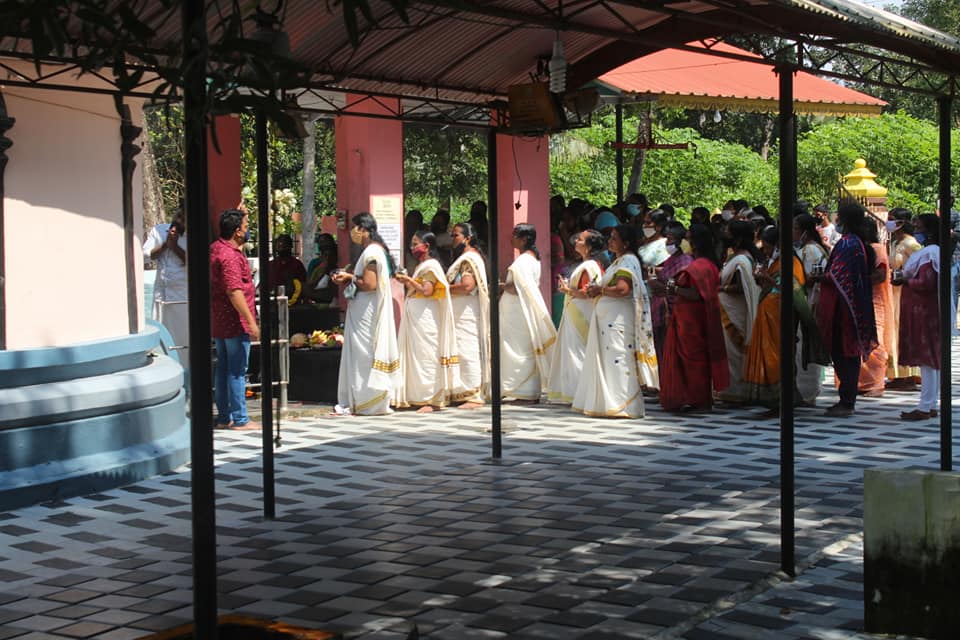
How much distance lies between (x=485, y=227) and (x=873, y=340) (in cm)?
492

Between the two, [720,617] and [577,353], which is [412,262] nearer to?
[577,353]

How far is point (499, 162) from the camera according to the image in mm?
13984

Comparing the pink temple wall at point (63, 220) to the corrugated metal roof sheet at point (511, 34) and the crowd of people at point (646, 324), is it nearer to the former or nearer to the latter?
the corrugated metal roof sheet at point (511, 34)

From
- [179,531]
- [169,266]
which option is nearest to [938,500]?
[179,531]

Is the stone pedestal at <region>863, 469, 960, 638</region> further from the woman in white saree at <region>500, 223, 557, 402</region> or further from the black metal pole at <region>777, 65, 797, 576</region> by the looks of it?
the woman in white saree at <region>500, 223, 557, 402</region>

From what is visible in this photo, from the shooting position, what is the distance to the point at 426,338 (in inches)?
466

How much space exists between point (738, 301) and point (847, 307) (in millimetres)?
1133

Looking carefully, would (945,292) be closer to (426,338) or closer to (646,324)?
(646,324)

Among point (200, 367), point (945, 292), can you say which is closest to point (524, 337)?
point (945, 292)

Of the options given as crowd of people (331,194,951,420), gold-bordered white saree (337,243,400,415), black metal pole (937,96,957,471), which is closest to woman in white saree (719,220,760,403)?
crowd of people (331,194,951,420)

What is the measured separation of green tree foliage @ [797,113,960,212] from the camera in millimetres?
30109

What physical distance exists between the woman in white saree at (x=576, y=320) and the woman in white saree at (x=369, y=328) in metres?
1.57

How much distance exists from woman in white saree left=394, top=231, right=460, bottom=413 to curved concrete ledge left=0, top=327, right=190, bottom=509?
10.3ft

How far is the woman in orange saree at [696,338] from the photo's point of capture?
36.8 feet
